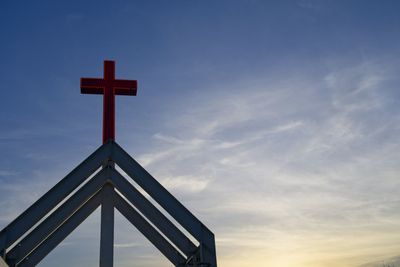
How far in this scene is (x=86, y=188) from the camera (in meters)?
15.2

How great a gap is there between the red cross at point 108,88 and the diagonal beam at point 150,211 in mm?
2205

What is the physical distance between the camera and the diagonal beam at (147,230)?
53.4 feet

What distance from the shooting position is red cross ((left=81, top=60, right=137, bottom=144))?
54.2 ft

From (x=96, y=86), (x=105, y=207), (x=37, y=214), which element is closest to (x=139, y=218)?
(x=105, y=207)

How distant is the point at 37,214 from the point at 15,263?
65.2 inches

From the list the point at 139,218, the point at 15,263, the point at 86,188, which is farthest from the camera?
the point at 139,218

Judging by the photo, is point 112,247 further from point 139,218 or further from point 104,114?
point 104,114

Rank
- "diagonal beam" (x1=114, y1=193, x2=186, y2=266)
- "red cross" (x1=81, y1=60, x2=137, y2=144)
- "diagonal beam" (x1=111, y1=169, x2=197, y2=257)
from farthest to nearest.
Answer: "red cross" (x1=81, y1=60, x2=137, y2=144) < "diagonal beam" (x1=114, y1=193, x2=186, y2=266) < "diagonal beam" (x1=111, y1=169, x2=197, y2=257)

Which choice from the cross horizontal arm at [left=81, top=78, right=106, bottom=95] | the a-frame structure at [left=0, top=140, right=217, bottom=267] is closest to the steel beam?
the a-frame structure at [left=0, top=140, right=217, bottom=267]

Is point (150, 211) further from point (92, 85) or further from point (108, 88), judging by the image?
point (92, 85)

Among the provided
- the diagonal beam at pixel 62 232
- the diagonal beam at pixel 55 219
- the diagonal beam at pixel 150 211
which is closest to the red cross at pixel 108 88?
the diagonal beam at pixel 55 219

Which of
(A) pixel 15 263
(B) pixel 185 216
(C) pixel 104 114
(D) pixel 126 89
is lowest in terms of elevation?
(A) pixel 15 263

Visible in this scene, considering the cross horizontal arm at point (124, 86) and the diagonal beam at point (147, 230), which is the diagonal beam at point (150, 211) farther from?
the cross horizontal arm at point (124, 86)

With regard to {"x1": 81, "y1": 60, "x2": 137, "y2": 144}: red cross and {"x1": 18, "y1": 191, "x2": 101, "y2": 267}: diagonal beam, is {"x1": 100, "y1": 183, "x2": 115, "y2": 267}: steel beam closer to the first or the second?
{"x1": 18, "y1": 191, "x2": 101, "y2": 267}: diagonal beam
